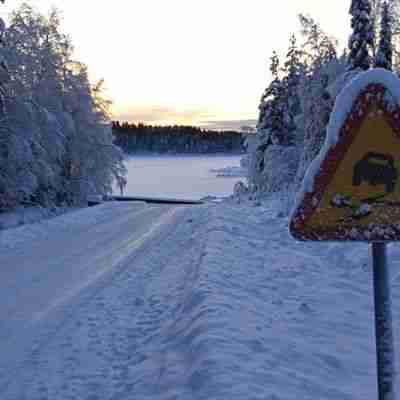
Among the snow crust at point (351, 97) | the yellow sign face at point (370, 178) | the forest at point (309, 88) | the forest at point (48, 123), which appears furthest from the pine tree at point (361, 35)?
the yellow sign face at point (370, 178)

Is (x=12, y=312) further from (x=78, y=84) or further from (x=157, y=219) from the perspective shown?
(x=78, y=84)

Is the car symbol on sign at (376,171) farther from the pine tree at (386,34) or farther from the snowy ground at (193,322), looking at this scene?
the pine tree at (386,34)

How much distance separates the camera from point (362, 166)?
243 centimetres

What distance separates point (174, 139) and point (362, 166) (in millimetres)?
172986

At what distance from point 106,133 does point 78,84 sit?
393 cm

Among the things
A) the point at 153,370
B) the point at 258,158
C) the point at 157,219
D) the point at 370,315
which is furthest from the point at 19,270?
the point at 258,158

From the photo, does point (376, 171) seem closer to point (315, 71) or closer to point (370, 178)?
point (370, 178)

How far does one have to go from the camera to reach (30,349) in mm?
5684

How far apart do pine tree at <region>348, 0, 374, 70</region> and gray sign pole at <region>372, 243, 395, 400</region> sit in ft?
73.8

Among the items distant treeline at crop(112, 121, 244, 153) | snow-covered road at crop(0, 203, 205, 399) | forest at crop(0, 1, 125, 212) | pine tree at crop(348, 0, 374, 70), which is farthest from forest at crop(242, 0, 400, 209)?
distant treeline at crop(112, 121, 244, 153)

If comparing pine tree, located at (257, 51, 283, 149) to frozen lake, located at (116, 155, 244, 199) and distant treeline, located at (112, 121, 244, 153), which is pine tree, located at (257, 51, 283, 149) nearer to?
frozen lake, located at (116, 155, 244, 199)

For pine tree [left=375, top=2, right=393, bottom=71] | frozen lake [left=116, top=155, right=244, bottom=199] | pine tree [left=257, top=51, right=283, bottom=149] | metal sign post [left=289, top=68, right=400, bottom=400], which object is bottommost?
frozen lake [left=116, top=155, right=244, bottom=199]

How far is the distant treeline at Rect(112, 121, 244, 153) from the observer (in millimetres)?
→ 166500

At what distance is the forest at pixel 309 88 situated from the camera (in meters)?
23.1
